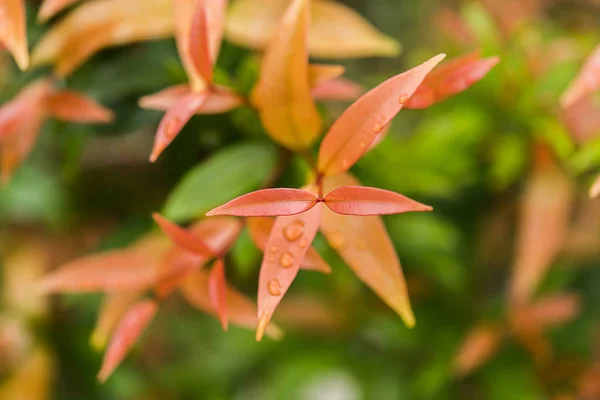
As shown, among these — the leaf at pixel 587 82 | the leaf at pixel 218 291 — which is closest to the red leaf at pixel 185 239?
the leaf at pixel 218 291

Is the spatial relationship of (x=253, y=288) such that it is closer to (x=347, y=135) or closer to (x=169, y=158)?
(x=169, y=158)

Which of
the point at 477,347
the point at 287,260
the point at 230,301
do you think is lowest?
the point at 477,347

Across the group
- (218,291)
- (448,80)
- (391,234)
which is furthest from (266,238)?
(391,234)

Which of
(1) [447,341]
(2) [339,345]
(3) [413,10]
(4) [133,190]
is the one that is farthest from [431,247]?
(3) [413,10]

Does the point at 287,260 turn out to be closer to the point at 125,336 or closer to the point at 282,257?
the point at 282,257

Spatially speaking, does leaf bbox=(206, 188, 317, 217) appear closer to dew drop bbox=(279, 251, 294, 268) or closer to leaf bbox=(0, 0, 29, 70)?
dew drop bbox=(279, 251, 294, 268)
